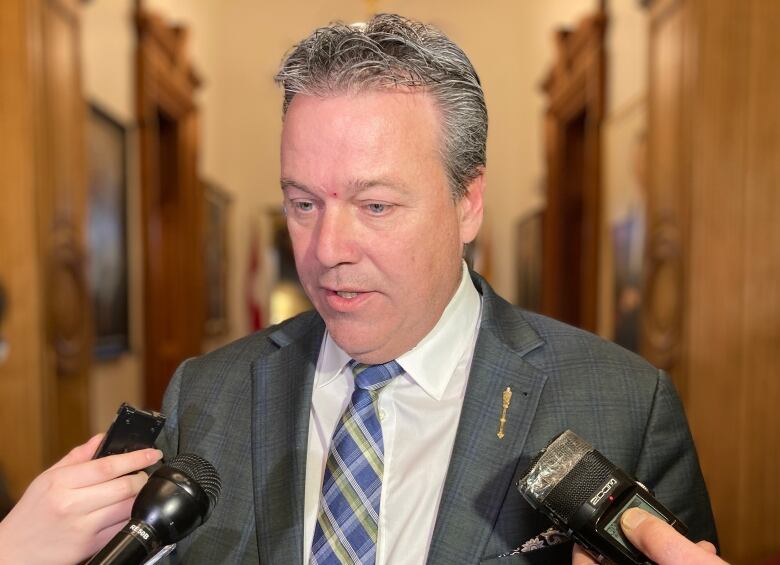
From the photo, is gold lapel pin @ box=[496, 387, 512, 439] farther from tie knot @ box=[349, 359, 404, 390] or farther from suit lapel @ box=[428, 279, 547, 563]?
tie knot @ box=[349, 359, 404, 390]

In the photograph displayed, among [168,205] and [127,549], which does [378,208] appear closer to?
[127,549]

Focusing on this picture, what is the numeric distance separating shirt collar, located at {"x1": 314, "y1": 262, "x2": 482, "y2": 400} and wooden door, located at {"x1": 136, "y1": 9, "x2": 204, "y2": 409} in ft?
15.9

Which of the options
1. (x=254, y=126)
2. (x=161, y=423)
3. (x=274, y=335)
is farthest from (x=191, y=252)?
(x=161, y=423)

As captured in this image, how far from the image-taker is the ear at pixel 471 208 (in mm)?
1646

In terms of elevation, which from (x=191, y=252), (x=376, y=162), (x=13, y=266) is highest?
(x=376, y=162)

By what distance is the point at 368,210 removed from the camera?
4.80 feet

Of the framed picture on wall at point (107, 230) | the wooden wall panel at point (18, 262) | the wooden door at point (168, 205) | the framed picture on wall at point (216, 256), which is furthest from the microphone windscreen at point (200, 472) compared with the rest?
the framed picture on wall at point (216, 256)

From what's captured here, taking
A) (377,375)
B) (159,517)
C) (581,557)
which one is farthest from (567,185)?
(159,517)

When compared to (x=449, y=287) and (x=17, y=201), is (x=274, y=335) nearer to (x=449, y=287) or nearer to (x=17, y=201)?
(x=449, y=287)

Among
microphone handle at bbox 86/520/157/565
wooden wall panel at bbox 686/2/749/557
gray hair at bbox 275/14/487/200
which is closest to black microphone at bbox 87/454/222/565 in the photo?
microphone handle at bbox 86/520/157/565

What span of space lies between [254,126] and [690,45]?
6281 millimetres

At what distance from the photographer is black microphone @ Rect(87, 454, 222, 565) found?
3.35 feet

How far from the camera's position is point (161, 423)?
124cm

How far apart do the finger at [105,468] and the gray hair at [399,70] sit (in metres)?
0.63
